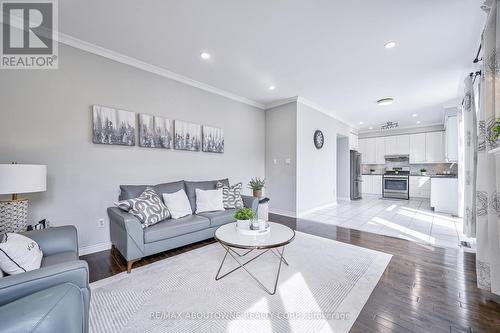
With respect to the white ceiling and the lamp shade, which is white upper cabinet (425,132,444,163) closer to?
the white ceiling

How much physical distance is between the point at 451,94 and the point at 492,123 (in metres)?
3.84

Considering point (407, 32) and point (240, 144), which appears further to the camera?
point (240, 144)

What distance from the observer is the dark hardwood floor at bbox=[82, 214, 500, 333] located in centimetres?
150

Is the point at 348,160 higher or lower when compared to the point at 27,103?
lower

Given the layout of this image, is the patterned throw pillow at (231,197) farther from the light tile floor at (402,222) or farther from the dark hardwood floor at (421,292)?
the light tile floor at (402,222)

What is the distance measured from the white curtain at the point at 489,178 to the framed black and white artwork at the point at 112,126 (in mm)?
3980

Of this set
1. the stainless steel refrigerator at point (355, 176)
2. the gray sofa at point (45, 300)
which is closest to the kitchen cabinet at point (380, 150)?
the stainless steel refrigerator at point (355, 176)

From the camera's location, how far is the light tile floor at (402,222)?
3297mm

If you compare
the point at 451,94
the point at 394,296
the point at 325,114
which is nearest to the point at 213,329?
the point at 394,296

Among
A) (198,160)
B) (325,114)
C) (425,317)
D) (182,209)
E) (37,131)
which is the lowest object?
(425,317)

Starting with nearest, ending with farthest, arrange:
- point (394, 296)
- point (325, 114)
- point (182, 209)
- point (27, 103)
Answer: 1. point (394, 296)
2. point (27, 103)
3. point (182, 209)
4. point (325, 114)

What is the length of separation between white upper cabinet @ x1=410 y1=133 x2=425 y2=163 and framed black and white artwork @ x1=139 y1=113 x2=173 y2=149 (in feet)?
27.3

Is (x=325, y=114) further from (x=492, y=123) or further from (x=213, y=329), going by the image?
(x=213, y=329)

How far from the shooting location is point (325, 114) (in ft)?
18.7
